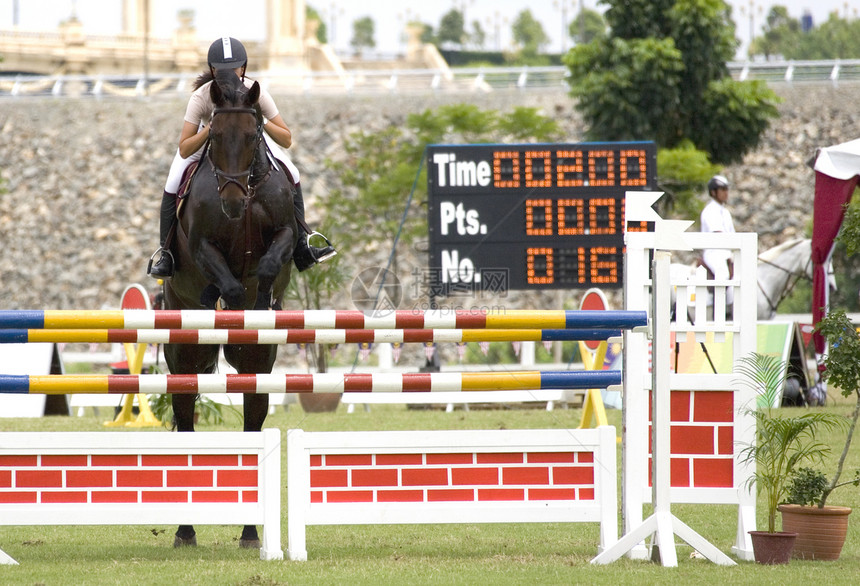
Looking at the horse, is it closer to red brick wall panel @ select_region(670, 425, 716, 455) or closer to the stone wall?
red brick wall panel @ select_region(670, 425, 716, 455)

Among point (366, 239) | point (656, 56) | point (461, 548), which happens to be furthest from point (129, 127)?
point (461, 548)

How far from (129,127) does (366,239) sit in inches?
364

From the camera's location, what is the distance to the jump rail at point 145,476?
4.57m

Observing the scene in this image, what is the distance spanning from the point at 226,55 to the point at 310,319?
5.72 feet

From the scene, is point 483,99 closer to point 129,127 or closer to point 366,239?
point 366,239

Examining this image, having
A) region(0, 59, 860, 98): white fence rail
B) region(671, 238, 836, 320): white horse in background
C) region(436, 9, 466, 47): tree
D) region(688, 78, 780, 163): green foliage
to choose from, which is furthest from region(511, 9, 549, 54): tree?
region(671, 238, 836, 320): white horse in background

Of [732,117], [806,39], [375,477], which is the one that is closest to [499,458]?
[375,477]

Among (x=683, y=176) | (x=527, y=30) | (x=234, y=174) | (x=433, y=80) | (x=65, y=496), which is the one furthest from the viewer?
(x=527, y=30)

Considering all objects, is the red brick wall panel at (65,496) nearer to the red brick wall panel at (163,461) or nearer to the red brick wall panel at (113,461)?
the red brick wall panel at (113,461)

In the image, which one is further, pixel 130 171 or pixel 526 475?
pixel 130 171

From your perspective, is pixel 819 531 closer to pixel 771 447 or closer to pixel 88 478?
pixel 771 447

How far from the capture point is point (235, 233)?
18.1ft

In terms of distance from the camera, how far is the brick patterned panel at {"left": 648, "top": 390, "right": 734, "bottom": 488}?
4719 millimetres

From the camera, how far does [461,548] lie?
504 cm
